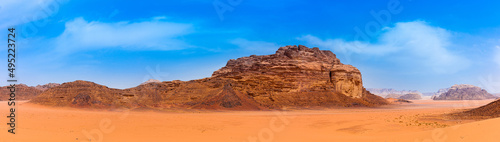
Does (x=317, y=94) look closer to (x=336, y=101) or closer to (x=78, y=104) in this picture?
(x=336, y=101)

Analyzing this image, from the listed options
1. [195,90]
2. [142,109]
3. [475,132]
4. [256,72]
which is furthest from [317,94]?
[475,132]

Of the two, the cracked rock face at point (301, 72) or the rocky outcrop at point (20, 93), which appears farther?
the rocky outcrop at point (20, 93)

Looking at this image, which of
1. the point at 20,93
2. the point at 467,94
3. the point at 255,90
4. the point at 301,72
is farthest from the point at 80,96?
the point at 467,94

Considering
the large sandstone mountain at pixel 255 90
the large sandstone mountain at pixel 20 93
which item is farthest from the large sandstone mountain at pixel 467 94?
the large sandstone mountain at pixel 20 93

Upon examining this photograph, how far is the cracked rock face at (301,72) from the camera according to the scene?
56359mm

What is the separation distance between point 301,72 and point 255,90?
33.6ft

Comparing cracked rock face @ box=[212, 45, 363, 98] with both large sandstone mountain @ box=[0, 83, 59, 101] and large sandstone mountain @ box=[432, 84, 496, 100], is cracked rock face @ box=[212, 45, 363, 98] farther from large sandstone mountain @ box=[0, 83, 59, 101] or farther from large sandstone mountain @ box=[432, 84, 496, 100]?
large sandstone mountain @ box=[432, 84, 496, 100]

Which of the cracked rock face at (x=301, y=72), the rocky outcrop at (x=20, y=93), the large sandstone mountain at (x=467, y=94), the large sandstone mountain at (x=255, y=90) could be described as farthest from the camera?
the large sandstone mountain at (x=467, y=94)

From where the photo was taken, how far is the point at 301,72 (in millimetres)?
57812

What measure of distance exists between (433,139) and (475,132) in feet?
3.78

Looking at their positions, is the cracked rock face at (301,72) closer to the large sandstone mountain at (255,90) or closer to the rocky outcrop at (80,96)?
the large sandstone mountain at (255,90)

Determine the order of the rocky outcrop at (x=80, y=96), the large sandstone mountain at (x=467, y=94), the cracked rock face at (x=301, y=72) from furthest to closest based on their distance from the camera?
the large sandstone mountain at (x=467, y=94)
the cracked rock face at (x=301, y=72)
the rocky outcrop at (x=80, y=96)

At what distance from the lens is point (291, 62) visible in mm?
58562

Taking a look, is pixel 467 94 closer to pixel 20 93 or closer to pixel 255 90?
pixel 255 90
